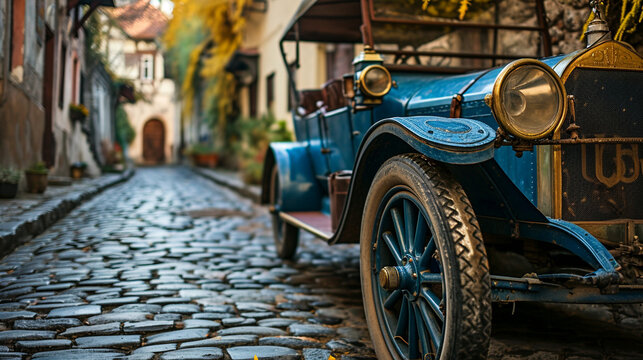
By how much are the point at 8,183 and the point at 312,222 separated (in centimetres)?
500

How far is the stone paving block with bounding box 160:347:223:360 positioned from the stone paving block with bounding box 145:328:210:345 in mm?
174

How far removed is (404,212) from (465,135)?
0.37 meters

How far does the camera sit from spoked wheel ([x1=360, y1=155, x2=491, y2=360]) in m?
1.80

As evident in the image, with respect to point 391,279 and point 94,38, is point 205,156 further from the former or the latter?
point 391,279

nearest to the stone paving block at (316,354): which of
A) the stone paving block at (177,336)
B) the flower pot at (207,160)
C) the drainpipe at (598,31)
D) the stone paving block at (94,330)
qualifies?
the stone paving block at (177,336)

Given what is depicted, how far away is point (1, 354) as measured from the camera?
248cm

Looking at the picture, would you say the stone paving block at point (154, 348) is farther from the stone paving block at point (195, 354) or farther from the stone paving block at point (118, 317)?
the stone paving block at point (118, 317)

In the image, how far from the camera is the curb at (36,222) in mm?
4859

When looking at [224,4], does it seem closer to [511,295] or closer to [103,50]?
[103,50]

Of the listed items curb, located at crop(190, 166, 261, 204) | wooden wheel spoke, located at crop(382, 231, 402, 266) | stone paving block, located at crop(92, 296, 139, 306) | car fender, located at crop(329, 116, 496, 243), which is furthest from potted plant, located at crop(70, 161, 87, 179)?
wooden wheel spoke, located at crop(382, 231, 402, 266)

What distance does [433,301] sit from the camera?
1984 mm

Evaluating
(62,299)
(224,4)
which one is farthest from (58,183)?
(62,299)

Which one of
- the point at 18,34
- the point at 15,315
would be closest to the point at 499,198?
the point at 15,315

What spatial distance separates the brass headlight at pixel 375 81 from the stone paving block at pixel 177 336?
58.1 inches
